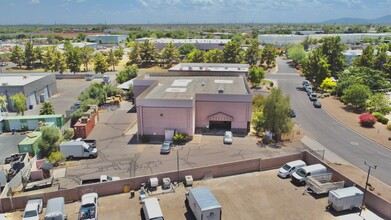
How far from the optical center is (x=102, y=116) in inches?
1848

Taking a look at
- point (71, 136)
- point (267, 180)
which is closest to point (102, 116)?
point (71, 136)

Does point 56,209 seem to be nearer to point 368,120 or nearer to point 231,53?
point 368,120

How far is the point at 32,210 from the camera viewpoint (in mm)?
20344

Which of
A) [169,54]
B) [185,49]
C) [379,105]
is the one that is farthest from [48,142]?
[185,49]

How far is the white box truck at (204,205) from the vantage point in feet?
63.7

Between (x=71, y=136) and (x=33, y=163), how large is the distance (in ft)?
26.6

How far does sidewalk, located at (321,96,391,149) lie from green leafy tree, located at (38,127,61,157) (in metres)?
39.6

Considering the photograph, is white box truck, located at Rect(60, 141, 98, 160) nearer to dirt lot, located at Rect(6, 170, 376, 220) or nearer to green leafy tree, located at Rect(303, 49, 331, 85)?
dirt lot, located at Rect(6, 170, 376, 220)

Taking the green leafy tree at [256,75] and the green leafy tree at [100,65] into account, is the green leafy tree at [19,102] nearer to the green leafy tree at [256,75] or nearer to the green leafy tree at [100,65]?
the green leafy tree at [100,65]

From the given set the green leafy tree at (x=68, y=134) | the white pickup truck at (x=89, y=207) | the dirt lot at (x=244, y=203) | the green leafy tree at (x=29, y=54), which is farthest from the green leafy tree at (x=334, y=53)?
the green leafy tree at (x=29, y=54)

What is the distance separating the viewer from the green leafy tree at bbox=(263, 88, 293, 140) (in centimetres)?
3516

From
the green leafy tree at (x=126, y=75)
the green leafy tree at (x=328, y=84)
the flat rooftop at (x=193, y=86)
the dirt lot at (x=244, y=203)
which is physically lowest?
the dirt lot at (x=244, y=203)

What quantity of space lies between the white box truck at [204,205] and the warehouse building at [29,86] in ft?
140

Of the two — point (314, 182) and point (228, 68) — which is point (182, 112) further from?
point (228, 68)
